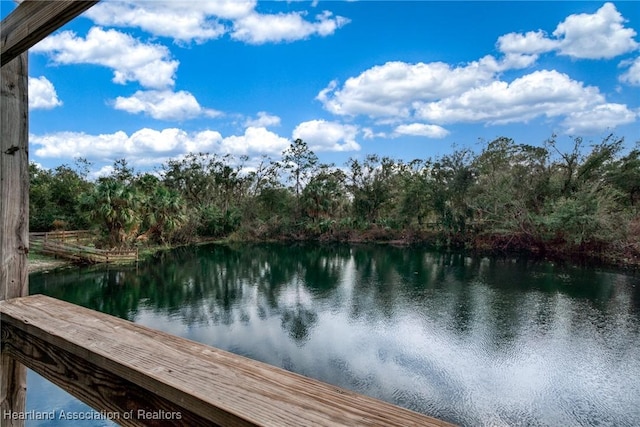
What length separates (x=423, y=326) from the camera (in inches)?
386

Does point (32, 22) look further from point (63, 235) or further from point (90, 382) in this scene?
point (63, 235)

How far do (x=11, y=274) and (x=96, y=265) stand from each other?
→ 17695 mm

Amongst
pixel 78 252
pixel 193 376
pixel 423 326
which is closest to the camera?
pixel 193 376

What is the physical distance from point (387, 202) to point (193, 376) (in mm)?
29467

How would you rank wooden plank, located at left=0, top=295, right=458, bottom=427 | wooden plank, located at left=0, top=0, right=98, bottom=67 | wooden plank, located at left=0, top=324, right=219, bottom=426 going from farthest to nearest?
wooden plank, located at left=0, top=0, right=98, bottom=67 → wooden plank, located at left=0, top=324, right=219, bottom=426 → wooden plank, located at left=0, top=295, right=458, bottom=427

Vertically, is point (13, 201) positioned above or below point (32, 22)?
below

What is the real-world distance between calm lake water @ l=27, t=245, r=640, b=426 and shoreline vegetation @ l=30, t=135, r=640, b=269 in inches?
130

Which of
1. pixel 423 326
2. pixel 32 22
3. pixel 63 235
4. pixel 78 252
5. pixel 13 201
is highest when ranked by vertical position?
pixel 32 22

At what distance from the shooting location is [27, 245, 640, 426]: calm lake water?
6449mm

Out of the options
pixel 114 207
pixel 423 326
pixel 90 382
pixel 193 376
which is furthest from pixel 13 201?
pixel 114 207

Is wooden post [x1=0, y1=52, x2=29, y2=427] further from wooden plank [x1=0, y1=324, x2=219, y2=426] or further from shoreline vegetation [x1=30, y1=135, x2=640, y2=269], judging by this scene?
shoreline vegetation [x1=30, y1=135, x2=640, y2=269]

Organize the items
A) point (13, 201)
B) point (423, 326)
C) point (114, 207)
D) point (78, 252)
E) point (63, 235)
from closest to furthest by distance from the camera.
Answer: point (13, 201) → point (423, 326) → point (78, 252) → point (114, 207) → point (63, 235)

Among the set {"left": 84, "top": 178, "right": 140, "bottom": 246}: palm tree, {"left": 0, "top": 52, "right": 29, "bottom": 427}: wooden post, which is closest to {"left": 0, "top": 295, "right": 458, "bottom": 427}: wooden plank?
{"left": 0, "top": 52, "right": 29, "bottom": 427}: wooden post

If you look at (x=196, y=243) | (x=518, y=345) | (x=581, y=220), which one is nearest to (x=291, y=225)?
(x=196, y=243)
